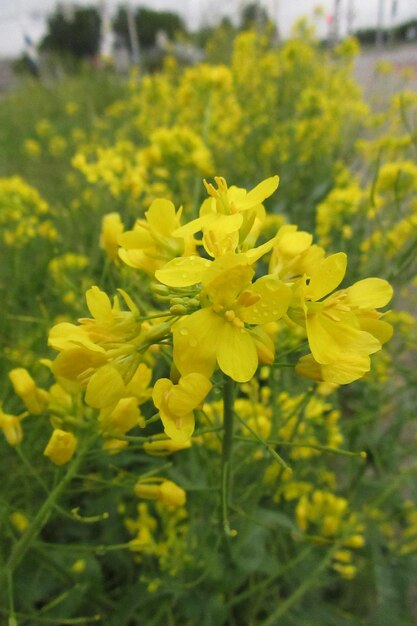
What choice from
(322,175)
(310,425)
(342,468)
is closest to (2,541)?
(310,425)

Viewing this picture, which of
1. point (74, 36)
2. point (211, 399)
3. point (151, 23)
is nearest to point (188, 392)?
point (211, 399)

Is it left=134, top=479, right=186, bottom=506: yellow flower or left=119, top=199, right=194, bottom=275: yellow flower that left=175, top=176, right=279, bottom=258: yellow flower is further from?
left=134, top=479, right=186, bottom=506: yellow flower

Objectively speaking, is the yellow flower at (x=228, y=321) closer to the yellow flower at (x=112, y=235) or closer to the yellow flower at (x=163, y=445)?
→ the yellow flower at (x=163, y=445)

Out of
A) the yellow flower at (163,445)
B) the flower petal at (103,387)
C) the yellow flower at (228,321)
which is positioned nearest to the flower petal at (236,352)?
the yellow flower at (228,321)

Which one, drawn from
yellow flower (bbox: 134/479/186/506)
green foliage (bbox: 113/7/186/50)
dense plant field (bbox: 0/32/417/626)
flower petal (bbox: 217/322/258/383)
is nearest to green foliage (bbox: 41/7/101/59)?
green foliage (bbox: 113/7/186/50)

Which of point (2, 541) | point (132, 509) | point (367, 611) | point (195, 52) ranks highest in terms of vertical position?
point (195, 52)

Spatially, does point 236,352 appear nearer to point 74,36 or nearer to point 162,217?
point 162,217

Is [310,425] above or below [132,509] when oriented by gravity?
above

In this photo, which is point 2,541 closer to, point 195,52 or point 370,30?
point 195,52
